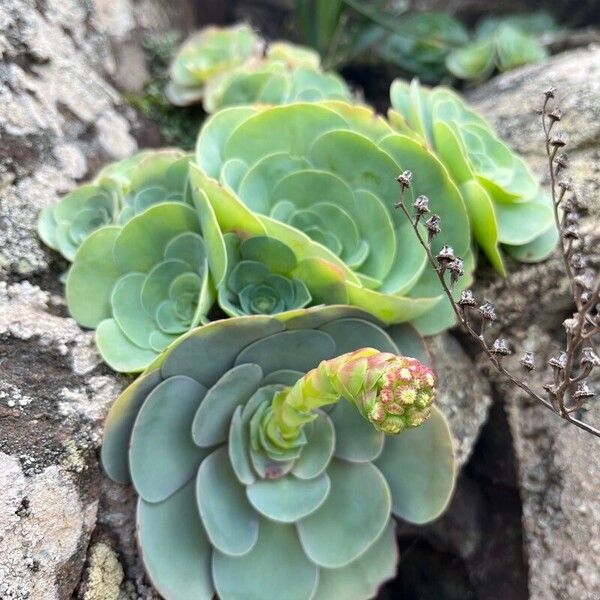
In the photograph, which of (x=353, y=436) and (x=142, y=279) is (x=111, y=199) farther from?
(x=353, y=436)

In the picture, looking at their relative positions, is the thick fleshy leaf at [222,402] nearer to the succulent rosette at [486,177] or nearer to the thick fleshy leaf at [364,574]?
the thick fleshy leaf at [364,574]

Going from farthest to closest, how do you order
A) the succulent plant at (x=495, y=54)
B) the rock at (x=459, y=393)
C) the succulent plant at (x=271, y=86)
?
the succulent plant at (x=495, y=54) → the succulent plant at (x=271, y=86) → the rock at (x=459, y=393)

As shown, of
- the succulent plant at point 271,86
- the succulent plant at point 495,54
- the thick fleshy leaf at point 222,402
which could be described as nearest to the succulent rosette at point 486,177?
the succulent plant at point 271,86

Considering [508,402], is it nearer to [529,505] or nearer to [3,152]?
[529,505]

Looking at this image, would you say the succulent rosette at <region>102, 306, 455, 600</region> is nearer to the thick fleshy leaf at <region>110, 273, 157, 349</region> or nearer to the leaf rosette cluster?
the thick fleshy leaf at <region>110, 273, 157, 349</region>

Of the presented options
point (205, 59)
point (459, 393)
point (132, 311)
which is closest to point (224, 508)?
point (132, 311)

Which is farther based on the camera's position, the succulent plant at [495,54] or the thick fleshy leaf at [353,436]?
the succulent plant at [495,54]
